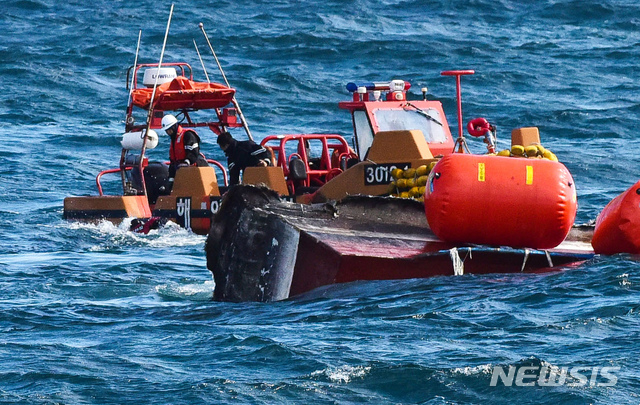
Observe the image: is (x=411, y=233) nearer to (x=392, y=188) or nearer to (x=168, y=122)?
(x=392, y=188)

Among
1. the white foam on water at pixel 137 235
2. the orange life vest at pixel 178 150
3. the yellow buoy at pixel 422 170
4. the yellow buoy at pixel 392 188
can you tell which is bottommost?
the white foam on water at pixel 137 235

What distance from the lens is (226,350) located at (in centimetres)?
805

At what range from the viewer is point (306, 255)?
392 inches

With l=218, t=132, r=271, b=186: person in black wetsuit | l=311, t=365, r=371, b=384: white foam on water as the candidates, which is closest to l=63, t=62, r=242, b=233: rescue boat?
l=218, t=132, r=271, b=186: person in black wetsuit

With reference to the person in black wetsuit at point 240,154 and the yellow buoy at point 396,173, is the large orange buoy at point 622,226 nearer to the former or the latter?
the yellow buoy at point 396,173

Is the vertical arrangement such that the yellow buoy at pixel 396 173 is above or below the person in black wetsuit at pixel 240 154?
above

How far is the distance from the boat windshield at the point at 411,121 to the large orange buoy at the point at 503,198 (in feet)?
18.7

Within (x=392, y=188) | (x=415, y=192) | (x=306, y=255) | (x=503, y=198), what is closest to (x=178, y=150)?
(x=392, y=188)

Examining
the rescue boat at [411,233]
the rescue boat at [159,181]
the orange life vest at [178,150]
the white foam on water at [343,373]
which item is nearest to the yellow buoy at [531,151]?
the rescue boat at [411,233]

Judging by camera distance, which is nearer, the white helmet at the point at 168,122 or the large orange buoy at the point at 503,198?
the large orange buoy at the point at 503,198

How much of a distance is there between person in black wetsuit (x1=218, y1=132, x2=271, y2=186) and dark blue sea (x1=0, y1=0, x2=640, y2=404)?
1.30 metres

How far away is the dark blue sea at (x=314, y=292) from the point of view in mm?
7406

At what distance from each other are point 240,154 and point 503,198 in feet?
21.4

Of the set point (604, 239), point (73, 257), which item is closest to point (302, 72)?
point (73, 257)
